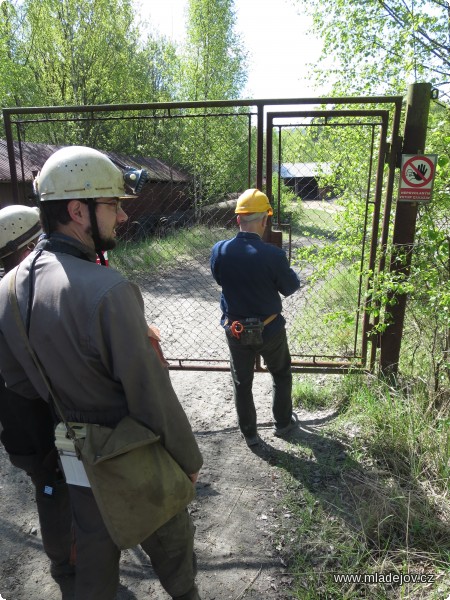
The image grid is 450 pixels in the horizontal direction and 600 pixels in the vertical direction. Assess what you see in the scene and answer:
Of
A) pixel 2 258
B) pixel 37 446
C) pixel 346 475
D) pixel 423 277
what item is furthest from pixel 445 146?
pixel 37 446

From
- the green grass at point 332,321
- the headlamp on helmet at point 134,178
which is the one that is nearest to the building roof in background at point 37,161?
the green grass at point 332,321

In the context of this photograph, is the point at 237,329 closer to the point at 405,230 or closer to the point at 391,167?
the point at 405,230

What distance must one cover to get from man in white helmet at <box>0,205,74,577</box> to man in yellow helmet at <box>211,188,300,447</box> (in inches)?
54.0

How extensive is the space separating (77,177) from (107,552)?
1.48 meters

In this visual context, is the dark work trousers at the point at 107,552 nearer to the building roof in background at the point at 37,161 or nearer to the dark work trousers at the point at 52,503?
the dark work trousers at the point at 52,503

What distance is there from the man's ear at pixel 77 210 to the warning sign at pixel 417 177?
2481 mm

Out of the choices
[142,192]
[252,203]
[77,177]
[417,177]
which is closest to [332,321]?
[417,177]

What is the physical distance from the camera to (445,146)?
341 centimetres

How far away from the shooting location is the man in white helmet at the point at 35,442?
210 cm

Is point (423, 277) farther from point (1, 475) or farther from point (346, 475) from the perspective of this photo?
point (1, 475)

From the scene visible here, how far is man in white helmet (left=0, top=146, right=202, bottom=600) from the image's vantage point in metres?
1.52

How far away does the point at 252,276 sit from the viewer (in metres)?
3.14

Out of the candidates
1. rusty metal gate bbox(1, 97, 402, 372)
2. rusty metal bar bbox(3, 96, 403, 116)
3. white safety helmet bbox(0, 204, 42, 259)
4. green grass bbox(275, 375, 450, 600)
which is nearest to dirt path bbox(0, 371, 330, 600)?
green grass bbox(275, 375, 450, 600)

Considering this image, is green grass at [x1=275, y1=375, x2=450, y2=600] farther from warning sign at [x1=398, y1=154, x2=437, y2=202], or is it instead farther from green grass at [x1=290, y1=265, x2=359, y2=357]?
warning sign at [x1=398, y1=154, x2=437, y2=202]
